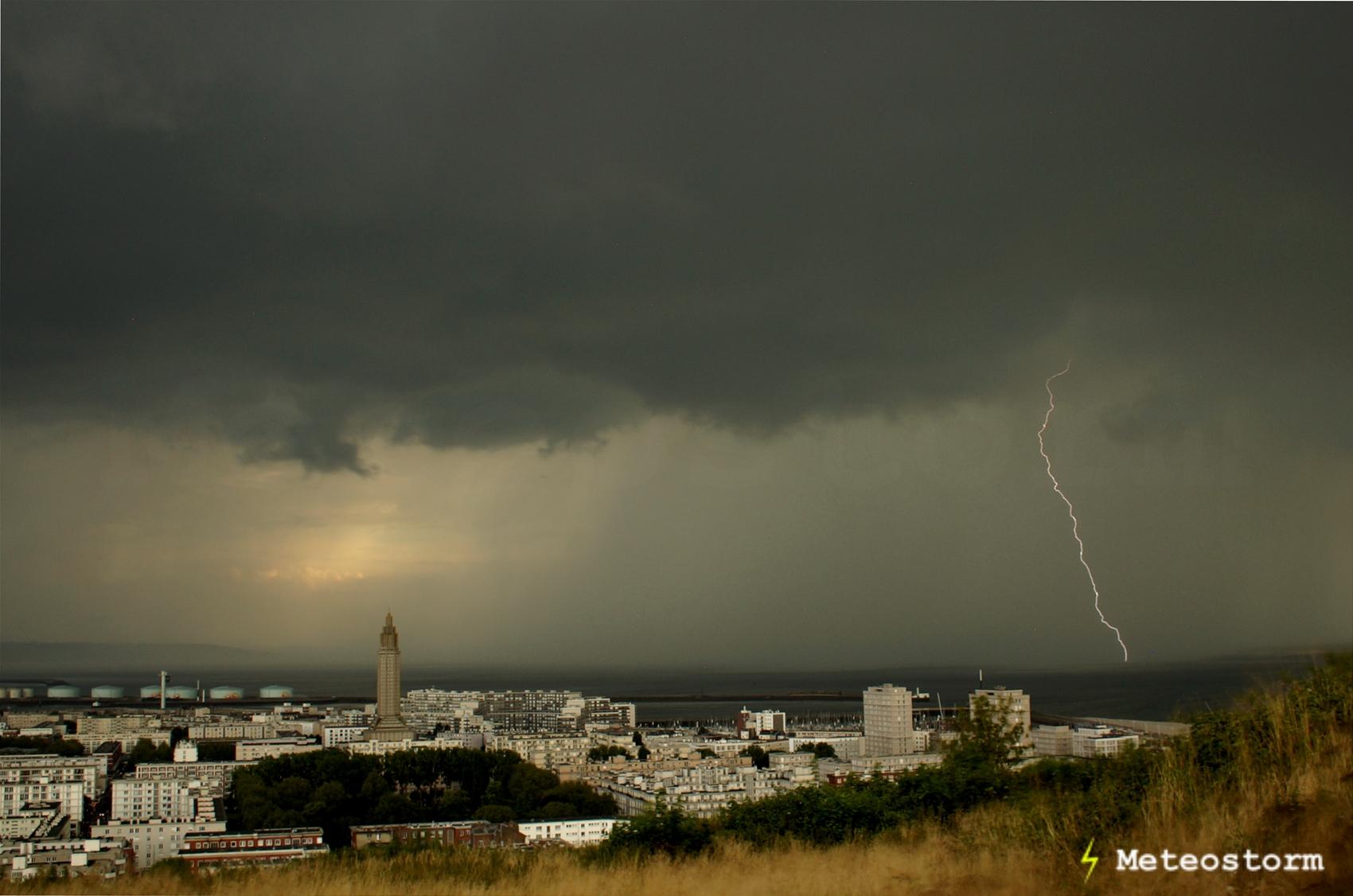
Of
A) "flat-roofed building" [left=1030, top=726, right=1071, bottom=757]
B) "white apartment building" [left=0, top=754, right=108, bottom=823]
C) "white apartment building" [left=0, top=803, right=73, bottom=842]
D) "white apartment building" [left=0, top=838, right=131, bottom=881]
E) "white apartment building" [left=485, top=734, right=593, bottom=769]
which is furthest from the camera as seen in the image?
"white apartment building" [left=485, top=734, right=593, bottom=769]

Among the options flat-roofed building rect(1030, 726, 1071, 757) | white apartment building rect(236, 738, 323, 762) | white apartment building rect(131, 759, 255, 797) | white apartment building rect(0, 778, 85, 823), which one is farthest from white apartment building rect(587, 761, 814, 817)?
white apartment building rect(236, 738, 323, 762)

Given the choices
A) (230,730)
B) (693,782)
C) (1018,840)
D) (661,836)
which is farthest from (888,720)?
(1018,840)

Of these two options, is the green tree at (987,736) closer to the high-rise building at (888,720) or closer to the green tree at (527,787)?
the green tree at (527,787)

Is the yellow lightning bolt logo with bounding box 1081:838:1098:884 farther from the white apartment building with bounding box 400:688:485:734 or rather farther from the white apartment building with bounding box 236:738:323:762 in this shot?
the white apartment building with bounding box 400:688:485:734

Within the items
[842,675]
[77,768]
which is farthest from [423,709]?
[842,675]

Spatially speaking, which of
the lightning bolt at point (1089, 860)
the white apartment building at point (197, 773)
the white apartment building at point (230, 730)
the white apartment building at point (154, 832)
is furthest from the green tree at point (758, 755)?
the lightning bolt at point (1089, 860)

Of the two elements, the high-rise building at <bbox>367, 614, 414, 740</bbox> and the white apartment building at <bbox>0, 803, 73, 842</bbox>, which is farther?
the high-rise building at <bbox>367, 614, 414, 740</bbox>

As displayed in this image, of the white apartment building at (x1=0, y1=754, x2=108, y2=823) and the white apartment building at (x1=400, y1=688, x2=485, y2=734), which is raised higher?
the white apartment building at (x1=0, y1=754, x2=108, y2=823)

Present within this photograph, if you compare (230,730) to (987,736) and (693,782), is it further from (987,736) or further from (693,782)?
(987,736)
